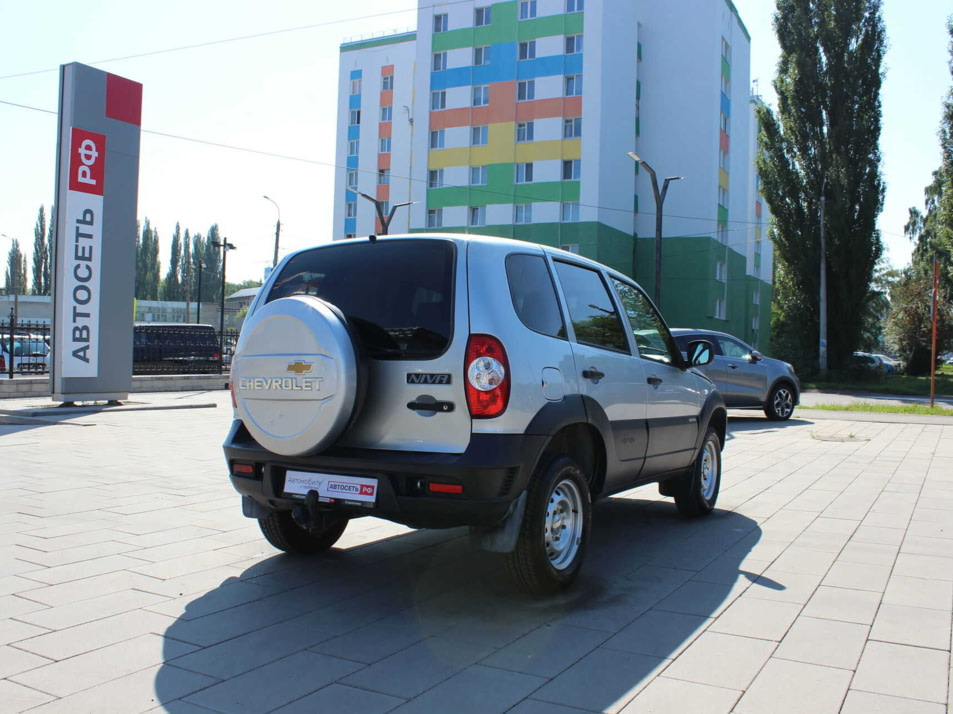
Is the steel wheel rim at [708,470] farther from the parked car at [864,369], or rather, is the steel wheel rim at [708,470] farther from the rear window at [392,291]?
the parked car at [864,369]

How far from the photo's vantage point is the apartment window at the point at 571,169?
129 ft

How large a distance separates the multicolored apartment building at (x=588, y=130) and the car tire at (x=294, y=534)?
34561 mm

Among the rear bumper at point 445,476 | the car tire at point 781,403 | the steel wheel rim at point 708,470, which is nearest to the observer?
the rear bumper at point 445,476

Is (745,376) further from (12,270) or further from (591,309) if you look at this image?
(12,270)

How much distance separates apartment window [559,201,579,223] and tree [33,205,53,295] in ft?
189

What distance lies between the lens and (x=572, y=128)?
3941 cm

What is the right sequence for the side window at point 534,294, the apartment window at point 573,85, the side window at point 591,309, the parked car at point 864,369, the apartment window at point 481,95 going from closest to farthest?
the side window at point 534,294
the side window at point 591,309
the parked car at point 864,369
the apartment window at point 573,85
the apartment window at point 481,95

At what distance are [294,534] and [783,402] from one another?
13.2 metres

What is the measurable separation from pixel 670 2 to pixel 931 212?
80.8ft

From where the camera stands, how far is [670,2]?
43156 millimetres

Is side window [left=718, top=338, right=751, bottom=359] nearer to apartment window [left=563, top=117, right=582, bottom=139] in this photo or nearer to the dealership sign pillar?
the dealership sign pillar

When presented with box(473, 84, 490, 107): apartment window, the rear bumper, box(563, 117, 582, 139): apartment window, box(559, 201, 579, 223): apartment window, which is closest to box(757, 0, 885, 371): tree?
box(559, 201, 579, 223): apartment window

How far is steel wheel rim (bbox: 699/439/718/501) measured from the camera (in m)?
6.48

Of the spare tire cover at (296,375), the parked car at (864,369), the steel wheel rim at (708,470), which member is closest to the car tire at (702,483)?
the steel wheel rim at (708,470)
